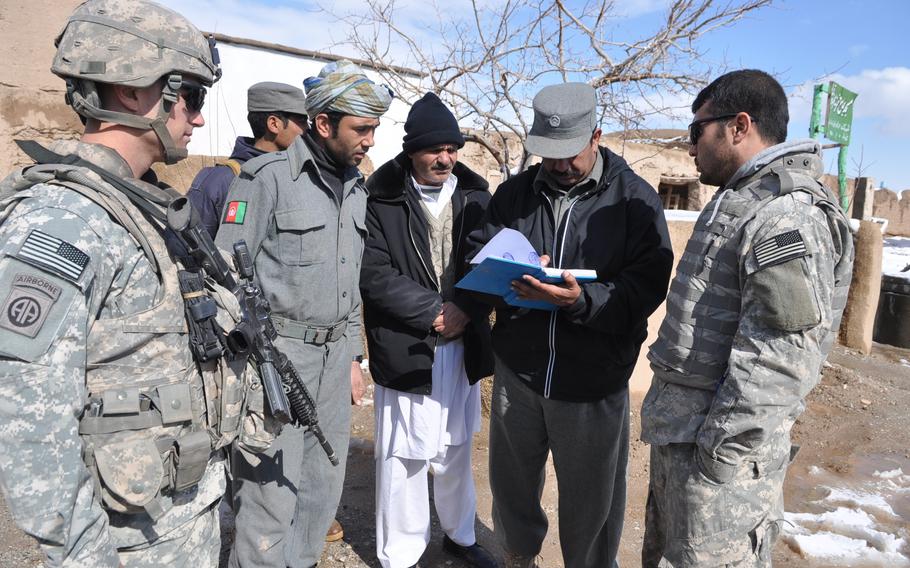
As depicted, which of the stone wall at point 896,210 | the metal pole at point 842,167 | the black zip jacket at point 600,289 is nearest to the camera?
the black zip jacket at point 600,289

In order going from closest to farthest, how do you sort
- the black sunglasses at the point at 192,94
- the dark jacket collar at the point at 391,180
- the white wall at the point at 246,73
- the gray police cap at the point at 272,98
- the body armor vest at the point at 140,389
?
the body armor vest at the point at 140,389 → the black sunglasses at the point at 192,94 → the dark jacket collar at the point at 391,180 → the gray police cap at the point at 272,98 → the white wall at the point at 246,73

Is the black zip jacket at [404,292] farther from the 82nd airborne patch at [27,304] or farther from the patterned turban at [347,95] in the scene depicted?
the 82nd airborne patch at [27,304]

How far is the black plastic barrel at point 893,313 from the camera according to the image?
311 inches

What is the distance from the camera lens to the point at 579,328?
2.28 meters

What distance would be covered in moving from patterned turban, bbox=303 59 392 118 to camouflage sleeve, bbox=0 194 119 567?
126cm

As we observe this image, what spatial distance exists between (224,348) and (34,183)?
0.54m

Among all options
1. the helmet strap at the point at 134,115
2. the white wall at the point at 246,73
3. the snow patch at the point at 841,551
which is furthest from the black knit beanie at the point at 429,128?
the white wall at the point at 246,73

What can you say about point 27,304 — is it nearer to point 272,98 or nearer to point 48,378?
point 48,378

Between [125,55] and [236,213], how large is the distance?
890mm

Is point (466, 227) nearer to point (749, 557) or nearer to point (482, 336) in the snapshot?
point (482, 336)

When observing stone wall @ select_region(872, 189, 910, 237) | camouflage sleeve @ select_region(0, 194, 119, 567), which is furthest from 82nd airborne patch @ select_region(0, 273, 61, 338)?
stone wall @ select_region(872, 189, 910, 237)

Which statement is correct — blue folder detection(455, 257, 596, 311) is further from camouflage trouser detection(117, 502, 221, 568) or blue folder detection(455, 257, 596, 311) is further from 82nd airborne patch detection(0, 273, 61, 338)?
82nd airborne patch detection(0, 273, 61, 338)

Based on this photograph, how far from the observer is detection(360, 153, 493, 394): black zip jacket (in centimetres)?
262

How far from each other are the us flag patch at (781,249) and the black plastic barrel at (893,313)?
7978 millimetres
